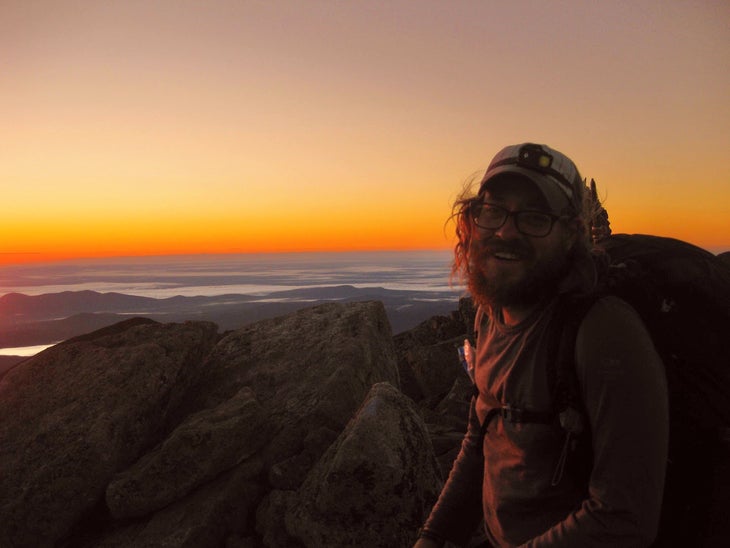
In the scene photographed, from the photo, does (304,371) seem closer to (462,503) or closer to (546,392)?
(462,503)

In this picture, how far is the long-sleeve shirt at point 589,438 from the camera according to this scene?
2.29 m

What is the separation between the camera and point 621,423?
2.29 meters

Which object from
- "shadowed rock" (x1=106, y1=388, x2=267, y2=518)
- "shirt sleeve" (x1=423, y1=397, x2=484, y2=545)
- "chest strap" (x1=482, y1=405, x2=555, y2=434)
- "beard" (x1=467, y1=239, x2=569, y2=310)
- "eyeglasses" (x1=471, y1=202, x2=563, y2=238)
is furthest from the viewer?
"shadowed rock" (x1=106, y1=388, x2=267, y2=518)

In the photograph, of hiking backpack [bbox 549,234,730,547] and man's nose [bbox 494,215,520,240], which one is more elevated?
man's nose [bbox 494,215,520,240]

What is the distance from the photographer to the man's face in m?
2.98

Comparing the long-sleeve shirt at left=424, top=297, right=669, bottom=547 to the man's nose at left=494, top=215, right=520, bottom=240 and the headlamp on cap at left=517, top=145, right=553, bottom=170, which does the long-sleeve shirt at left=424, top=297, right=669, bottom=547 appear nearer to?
the man's nose at left=494, top=215, right=520, bottom=240

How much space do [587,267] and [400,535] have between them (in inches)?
181

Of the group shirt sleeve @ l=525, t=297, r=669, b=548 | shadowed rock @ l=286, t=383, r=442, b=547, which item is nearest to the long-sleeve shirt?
shirt sleeve @ l=525, t=297, r=669, b=548

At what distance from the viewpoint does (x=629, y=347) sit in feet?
7.57

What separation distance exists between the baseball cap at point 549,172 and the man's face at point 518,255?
0.22 feet

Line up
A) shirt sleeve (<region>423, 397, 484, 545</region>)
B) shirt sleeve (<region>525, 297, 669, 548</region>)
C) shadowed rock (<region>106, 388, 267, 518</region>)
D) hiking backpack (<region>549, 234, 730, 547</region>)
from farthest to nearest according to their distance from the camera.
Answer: shadowed rock (<region>106, 388, 267, 518</region>)
shirt sleeve (<region>423, 397, 484, 545</region>)
hiking backpack (<region>549, 234, 730, 547</region>)
shirt sleeve (<region>525, 297, 669, 548</region>)

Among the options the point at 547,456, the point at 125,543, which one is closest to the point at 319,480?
the point at 125,543

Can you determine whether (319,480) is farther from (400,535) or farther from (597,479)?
(597,479)

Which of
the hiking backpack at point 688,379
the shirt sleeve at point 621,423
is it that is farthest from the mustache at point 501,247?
the shirt sleeve at point 621,423
